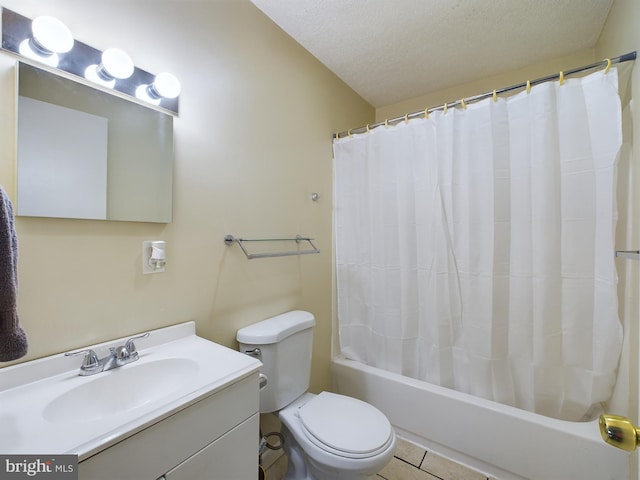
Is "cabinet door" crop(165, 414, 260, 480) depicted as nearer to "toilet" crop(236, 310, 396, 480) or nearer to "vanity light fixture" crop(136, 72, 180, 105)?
"toilet" crop(236, 310, 396, 480)

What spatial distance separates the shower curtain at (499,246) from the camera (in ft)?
4.08

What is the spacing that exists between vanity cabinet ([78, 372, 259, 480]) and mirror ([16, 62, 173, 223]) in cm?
69

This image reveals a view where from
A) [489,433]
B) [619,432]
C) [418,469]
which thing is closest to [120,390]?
[619,432]

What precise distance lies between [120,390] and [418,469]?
5.07ft

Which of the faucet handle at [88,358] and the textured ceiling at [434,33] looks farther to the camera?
the textured ceiling at [434,33]

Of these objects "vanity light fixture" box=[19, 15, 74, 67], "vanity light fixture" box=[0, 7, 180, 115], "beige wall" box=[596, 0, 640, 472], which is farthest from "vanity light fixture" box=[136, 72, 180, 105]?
"beige wall" box=[596, 0, 640, 472]

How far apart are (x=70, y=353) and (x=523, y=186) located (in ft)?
6.48

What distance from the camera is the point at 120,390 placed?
2.95ft

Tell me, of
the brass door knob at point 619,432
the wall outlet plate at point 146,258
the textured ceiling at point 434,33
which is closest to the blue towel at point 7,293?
the wall outlet plate at point 146,258

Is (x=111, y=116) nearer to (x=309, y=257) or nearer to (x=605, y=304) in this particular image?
(x=309, y=257)

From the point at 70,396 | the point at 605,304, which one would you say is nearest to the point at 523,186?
the point at 605,304

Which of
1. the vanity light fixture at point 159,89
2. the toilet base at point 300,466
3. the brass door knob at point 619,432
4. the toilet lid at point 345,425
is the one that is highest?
the vanity light fixture at point 159,89

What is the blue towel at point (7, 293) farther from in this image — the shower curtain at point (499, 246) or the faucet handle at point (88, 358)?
the shower curtain at point (499, 246)

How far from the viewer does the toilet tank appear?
1309 mm
